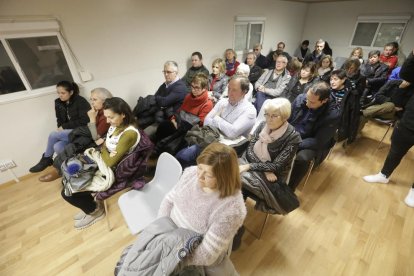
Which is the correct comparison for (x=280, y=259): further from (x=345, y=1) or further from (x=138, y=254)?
(x=345, y=1)

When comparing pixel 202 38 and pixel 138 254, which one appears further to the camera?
pixel 202 38

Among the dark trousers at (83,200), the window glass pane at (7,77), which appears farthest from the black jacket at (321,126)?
the window glass pane at (7,77)

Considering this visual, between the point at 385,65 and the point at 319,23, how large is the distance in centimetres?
368

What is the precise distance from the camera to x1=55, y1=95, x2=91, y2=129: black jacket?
249 cm

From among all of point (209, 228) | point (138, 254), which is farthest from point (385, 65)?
point (138, 254)

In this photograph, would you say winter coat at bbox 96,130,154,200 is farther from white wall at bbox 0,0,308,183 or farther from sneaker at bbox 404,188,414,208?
sneaker at bbox 404,188,414,208

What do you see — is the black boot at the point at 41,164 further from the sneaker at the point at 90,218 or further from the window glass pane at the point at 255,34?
the window glass pane at the point at 255,34

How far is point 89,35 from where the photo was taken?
2.64 m

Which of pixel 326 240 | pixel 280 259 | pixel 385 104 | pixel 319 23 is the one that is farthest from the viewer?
pixel 319 23

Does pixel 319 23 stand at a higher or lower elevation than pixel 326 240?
higher

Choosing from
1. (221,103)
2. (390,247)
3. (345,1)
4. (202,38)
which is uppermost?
(345,1)

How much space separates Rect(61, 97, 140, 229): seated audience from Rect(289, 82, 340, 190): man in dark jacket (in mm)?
1498

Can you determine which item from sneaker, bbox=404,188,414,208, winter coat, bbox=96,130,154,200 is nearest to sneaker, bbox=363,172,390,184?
sneaker, bbox=404,188,414,208

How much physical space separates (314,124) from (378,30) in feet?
19.2
